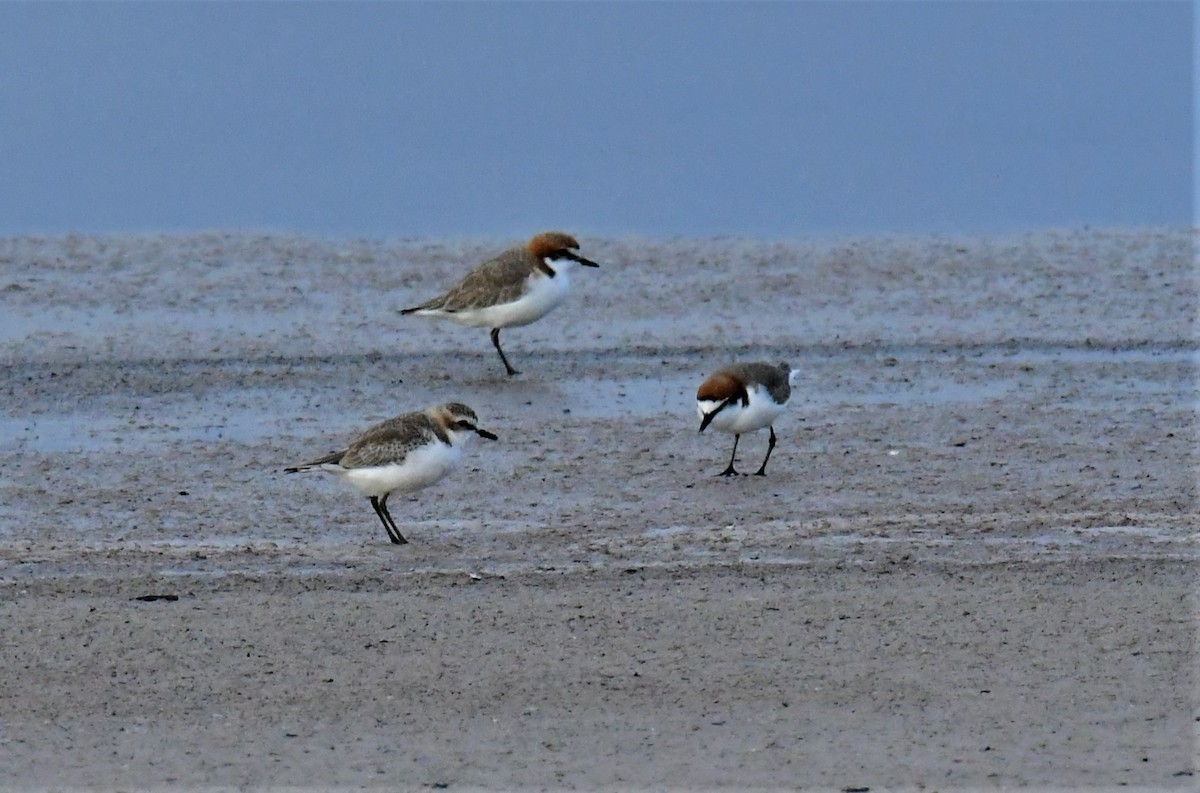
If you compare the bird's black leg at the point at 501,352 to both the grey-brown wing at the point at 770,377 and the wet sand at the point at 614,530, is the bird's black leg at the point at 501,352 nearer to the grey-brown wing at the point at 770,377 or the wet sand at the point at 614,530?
the wet sand at the point at 614,530

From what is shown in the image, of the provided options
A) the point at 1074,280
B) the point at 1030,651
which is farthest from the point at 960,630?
the point at 1074,280

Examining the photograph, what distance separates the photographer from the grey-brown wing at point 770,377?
1078cm

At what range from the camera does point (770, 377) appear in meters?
10.9

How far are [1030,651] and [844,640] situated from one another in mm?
680

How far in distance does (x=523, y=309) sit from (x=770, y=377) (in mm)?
2895

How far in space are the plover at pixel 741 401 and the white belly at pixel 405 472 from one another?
1.73 m

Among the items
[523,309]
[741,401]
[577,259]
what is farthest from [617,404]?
[577,259]

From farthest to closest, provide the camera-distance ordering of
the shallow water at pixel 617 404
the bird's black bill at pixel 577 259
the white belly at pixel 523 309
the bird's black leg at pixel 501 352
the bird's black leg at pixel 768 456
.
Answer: the bird's black bill at pixel 577 259 → the white belly at pixel 523 309 → the bird's black leg at pixel 501 352 → the bird's black leg at pixel 768 456 → the shallow water at pixel 617 404

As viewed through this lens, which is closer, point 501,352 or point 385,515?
point 385,515

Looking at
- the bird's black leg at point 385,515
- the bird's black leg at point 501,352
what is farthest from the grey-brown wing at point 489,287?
the bird's black leg at point 385,515

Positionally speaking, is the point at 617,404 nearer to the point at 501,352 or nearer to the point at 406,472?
the point at 501,352

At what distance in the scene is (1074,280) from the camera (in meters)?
15.1

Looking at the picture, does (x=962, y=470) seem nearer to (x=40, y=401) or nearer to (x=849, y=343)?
(x=849, y=343)

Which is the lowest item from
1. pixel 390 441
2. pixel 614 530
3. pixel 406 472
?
pixel 614 530
